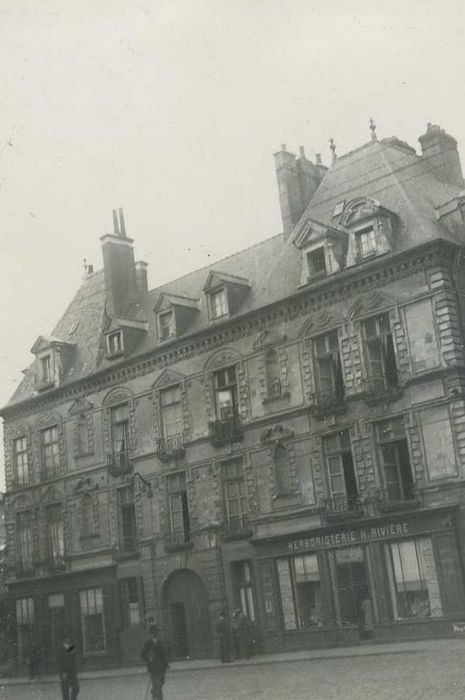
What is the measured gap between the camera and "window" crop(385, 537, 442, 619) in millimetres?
24281

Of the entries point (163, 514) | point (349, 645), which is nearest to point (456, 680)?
point (349, 645)

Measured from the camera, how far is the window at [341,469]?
26734mm

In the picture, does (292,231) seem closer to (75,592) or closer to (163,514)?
(163,514)

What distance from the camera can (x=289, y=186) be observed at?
32.6 m

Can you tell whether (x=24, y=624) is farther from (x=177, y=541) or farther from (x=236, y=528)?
(x=236, y=528)

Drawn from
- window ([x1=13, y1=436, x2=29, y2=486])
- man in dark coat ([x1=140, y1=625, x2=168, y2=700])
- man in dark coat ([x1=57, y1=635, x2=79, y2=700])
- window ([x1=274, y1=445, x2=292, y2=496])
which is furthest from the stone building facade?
man in dark coat ([x1=57, y1=635, x2=79, y2=700])

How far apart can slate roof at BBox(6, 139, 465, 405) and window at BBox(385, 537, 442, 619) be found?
8.54 meters

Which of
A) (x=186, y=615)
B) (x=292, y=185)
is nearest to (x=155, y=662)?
(x=186, y=615)

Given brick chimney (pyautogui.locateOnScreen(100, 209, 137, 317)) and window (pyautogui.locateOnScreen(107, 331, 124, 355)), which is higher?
brick chimney (pyautogui.locateOnScreen(100, 209, 137, 317))

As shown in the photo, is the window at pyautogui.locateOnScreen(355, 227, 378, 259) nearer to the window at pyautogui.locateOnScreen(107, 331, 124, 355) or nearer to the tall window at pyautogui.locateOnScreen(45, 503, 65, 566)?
the window at pyautogui.locateOnScreen(107, 331, 124, 355)

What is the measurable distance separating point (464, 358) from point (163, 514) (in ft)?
42.0

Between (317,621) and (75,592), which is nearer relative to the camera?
(317,621)

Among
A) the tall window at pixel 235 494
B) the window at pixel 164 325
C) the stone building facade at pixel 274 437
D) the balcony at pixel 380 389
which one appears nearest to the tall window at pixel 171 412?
the stone building facade at pixel 274 437

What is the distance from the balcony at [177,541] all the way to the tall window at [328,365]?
762cm
